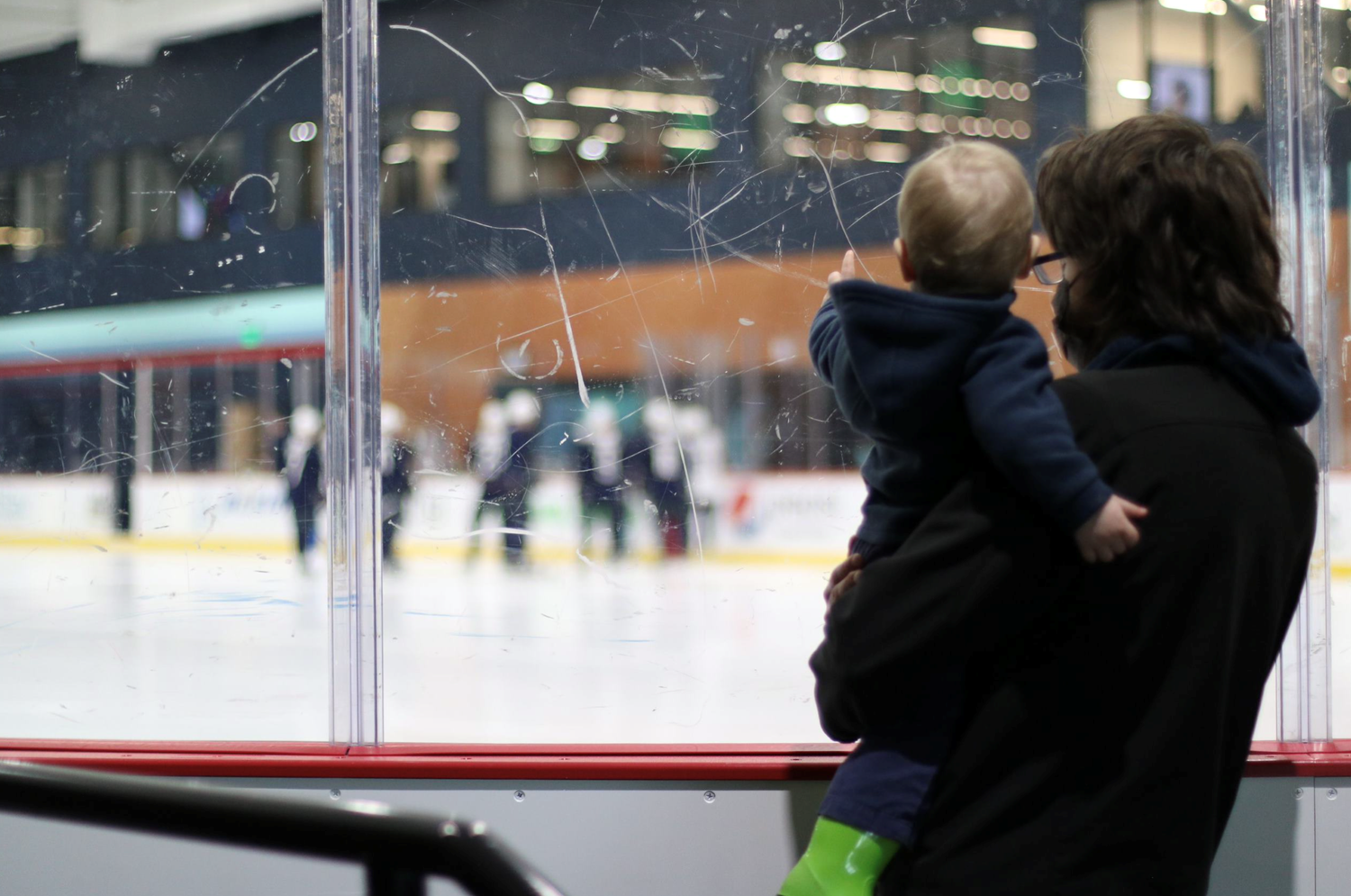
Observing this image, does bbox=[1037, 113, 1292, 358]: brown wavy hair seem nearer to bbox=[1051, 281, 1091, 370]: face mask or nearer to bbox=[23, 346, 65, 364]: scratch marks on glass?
bbox=[1051, 281, 1091, 370]: face mask

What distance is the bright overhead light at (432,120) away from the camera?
172cm

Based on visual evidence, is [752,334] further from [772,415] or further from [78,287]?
[78,287]

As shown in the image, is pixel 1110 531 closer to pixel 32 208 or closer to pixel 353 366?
pixel 353 366

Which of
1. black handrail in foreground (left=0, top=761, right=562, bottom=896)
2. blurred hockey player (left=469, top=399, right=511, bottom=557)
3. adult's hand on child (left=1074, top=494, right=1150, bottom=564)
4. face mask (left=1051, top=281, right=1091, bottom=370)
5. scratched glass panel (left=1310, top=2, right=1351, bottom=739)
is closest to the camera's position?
black handrail in foreground (left=0, top=761, right=562, bottom=896)

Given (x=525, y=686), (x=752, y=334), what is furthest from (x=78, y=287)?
(x=752, y=334)

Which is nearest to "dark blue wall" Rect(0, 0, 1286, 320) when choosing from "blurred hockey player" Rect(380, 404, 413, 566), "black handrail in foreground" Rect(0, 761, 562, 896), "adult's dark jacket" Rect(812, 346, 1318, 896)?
"blurred hockey player" Rect(380, 404, 413, 566)

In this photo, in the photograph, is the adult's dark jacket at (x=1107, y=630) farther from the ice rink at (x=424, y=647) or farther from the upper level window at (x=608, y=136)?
the upper level window at (x=608, y=136)

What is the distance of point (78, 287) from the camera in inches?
70.1

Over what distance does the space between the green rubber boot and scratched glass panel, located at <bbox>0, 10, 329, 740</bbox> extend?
1.01 m

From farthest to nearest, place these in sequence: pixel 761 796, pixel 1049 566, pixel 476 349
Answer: pixel 476 349
pixel 761 796
pixel 1049 566

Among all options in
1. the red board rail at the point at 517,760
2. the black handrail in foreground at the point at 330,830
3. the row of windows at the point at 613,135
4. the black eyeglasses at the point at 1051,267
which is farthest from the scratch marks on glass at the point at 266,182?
the black handrail in foreground at the point at 330,830

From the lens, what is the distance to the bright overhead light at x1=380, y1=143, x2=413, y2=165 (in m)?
1.72

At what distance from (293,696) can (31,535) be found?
0.49 metres

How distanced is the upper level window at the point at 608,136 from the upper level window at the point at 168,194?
1.34ft
